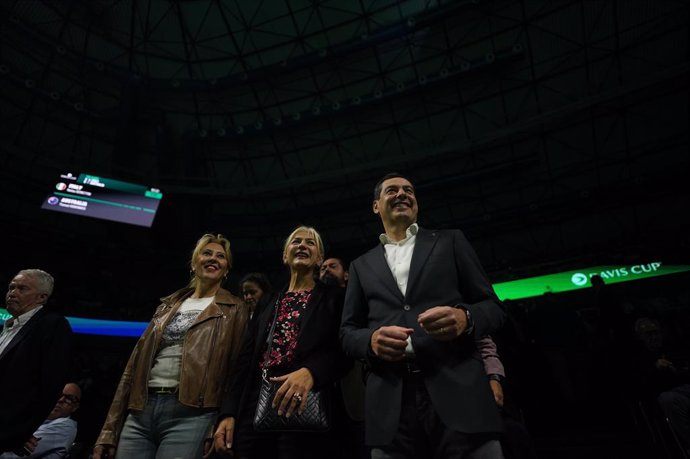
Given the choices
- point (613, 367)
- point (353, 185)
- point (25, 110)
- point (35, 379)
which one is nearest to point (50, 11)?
point (25, 110)

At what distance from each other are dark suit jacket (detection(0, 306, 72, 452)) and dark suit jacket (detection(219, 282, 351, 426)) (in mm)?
1513

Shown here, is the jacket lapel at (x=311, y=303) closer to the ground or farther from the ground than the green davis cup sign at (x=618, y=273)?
closer to the ground

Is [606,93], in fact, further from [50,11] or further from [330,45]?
[50,11]

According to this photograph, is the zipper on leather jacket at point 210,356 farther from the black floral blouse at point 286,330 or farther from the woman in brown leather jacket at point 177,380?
the black floral blouse at point 286,330

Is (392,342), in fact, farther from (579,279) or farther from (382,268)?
(579,279)

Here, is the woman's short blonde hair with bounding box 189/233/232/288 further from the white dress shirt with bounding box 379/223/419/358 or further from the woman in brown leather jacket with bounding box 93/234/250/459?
the white dress shirt with bounding box 379/223/419/358

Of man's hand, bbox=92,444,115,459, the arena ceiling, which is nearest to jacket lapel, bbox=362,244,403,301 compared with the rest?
man's hand, bbox=92,444,115,459

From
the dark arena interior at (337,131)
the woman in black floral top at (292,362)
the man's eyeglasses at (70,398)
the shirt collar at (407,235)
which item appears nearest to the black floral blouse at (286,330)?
the woman in black floral top at (292,362)

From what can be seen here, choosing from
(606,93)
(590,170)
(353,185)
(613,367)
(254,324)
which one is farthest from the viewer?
(353,185)

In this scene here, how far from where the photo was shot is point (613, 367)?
4109 mm

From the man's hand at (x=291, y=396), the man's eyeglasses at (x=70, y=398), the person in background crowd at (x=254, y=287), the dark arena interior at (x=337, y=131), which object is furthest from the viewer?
the dark arena interior at (x=337, y=131)

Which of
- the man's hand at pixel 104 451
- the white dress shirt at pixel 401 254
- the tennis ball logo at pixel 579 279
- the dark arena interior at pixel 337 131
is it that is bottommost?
the man's hand at pixel 104 451

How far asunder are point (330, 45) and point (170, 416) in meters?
13.1

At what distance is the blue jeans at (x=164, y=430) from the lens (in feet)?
6.02
